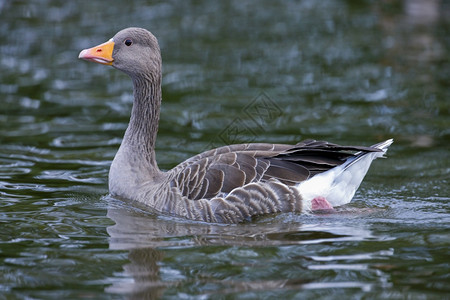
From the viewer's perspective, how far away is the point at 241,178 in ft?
28.8

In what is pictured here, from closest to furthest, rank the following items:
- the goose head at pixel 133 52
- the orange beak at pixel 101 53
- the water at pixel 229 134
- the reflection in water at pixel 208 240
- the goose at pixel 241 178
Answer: the reflection in water at pixel 208 240 → the water at pixel 229 134 → the goose at pixel 241 178 → the orange beak at pixel 101 53 → the goose head at pixel 133 52

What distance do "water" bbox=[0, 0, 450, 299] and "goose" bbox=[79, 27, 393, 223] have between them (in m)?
0.20

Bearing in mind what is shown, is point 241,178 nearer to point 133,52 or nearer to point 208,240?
point 208,240

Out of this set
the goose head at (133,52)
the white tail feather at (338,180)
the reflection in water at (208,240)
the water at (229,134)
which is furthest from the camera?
the goose head at (133,52)

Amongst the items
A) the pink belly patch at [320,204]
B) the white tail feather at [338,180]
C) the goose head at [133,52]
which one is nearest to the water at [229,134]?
the pink belly patch at [320,204]

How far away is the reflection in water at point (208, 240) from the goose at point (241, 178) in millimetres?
154

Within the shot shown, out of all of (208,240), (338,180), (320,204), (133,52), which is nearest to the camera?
(208,240)

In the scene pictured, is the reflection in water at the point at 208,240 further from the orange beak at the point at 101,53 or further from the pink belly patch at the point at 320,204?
the orange beak at the point at 101,53

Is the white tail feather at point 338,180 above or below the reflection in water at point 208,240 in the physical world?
above

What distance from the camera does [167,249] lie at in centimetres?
776

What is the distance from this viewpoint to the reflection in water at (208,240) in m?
6.77

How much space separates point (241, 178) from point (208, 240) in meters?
1.03

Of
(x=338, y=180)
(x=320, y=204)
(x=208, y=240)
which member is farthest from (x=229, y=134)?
(x=208, y=240)

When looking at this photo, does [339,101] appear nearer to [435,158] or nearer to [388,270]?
[435,158]
